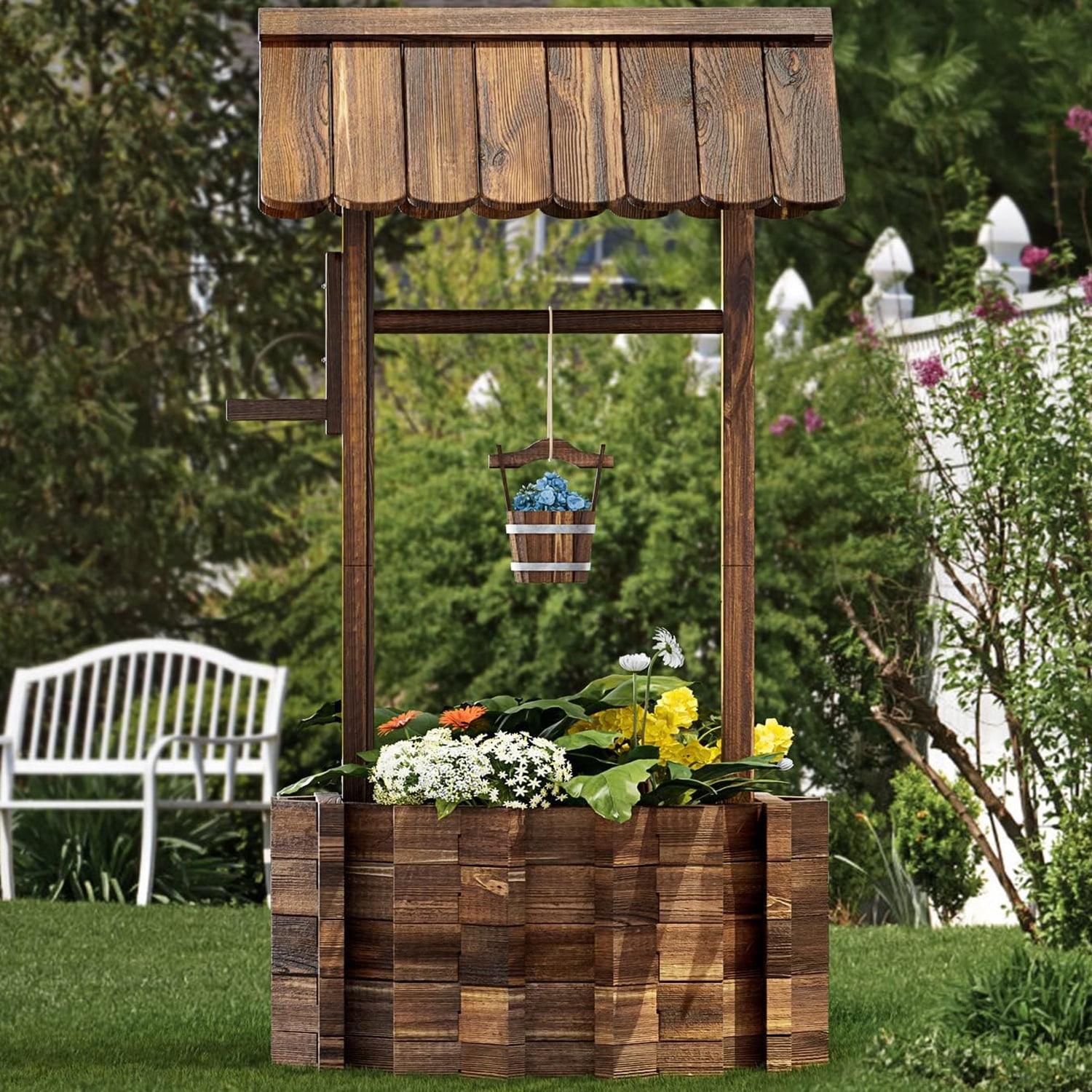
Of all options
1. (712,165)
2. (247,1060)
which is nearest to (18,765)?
(247,1060)

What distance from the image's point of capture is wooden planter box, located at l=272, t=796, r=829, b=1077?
4.29 metres

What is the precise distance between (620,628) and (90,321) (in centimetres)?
342

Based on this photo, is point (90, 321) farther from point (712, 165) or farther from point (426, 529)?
point (712, 165)

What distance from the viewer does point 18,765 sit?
25.4ft

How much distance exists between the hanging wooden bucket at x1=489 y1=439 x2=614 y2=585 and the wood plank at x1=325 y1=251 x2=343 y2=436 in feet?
1.38

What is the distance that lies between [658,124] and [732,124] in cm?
18

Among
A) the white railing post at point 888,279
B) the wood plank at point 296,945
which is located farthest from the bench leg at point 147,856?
the white railing post at point 888,279

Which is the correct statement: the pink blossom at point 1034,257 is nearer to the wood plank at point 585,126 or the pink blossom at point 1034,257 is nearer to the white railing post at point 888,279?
the white railing post at point 888,279

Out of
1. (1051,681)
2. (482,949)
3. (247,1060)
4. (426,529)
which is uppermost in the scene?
(426,529)

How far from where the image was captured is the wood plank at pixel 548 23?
15.1 ft

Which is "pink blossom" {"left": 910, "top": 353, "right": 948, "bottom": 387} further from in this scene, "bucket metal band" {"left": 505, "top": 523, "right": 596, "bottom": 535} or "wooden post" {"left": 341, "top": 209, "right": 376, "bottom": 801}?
"wooden post" {"left": 341, "top": 209, "right": 376, "bottom": 801}

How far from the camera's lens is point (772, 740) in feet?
15.6

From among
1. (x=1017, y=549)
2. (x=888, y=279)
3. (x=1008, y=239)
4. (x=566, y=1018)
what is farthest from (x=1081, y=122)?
(x=566, y=1018)

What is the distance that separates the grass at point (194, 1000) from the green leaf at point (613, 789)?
616mm
